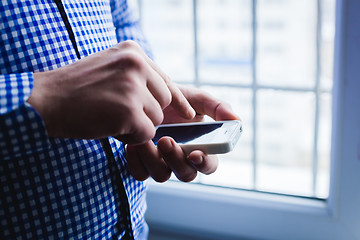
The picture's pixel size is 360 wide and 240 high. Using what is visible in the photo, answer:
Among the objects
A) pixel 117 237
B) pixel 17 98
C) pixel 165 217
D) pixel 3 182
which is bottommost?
pixel 165 217

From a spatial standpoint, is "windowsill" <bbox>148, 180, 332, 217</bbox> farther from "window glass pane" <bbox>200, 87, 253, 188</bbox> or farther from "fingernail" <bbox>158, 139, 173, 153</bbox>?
"fingernail" <bbox>158, 139, 173, 153</bbox>

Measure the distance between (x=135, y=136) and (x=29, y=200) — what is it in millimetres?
182

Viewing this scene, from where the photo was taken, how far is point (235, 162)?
1244mm

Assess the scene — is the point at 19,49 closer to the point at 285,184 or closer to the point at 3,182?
the point at 3,182

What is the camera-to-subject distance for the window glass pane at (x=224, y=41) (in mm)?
1096

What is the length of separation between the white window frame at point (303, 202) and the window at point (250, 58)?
0.05 metres

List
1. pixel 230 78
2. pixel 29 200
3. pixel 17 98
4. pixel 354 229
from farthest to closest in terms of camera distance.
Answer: pixel 230 78 → pixel 354 229 → pixel 29 200 → pixel 17 98

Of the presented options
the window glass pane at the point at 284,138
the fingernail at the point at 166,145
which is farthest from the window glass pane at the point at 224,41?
the fingernail at the point at 166,145

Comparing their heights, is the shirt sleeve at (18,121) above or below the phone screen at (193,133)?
above

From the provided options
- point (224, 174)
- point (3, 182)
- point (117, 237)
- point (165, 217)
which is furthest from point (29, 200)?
point (224, 174)

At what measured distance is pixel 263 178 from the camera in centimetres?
115

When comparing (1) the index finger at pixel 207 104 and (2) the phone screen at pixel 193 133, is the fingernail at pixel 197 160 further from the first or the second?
(1) the index finger at pixel 207 104

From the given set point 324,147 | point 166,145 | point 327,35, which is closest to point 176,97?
point 166,145

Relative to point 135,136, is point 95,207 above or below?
below
